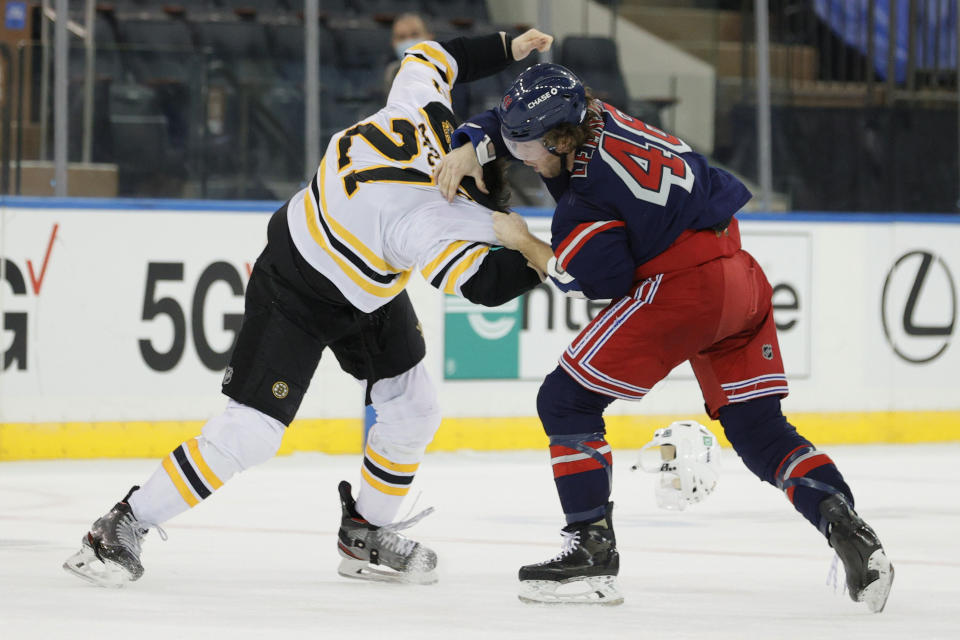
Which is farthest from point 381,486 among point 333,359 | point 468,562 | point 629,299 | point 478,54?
point 333,359

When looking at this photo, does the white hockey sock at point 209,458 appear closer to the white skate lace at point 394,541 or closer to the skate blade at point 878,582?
the white skate lace at point 394,541

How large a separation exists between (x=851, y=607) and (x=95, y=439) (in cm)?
356

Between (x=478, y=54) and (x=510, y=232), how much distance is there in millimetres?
775

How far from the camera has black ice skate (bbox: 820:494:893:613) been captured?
2988 mm

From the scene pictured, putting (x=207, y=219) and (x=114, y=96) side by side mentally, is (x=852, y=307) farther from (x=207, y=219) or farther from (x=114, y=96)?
(x=114, y=96)

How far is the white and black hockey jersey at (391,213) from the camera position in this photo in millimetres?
3068

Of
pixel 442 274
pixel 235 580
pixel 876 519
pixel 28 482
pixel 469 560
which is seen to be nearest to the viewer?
pixel 442 274

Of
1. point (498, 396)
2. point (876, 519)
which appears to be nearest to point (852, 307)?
point (498, 396)

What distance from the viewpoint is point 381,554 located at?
140 inches

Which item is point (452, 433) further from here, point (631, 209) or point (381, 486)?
point (631, 209)

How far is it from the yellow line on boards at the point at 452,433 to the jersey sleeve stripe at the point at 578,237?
10.5 ft

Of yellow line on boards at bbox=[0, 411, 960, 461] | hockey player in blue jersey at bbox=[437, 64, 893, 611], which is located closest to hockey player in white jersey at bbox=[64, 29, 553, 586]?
hockey player in blue jersey at bbox=[437, 64, 893, 611]

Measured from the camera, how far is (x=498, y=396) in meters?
6.36

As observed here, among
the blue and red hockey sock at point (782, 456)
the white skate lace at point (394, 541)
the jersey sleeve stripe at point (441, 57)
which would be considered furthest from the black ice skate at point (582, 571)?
the jersey sleeve stripe at point (441, 57)
